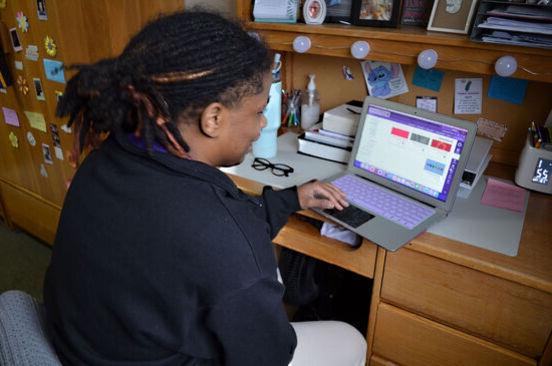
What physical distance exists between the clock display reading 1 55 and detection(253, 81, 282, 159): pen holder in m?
0.78

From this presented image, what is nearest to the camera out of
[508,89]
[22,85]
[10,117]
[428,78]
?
[508,89]

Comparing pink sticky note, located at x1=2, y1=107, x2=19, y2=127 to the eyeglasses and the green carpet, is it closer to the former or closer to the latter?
the green carpet

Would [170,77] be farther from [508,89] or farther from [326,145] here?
[508,89]

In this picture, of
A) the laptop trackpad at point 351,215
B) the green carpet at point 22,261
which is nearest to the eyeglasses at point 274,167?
the laptop trackpad at point 351,215

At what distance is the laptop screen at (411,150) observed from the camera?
3.65ft

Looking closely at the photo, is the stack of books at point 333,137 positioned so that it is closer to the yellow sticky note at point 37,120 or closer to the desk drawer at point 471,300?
the desk drawer at point 471,300

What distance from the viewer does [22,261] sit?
2180 mm

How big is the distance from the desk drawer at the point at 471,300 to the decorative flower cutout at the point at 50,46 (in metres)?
1.40

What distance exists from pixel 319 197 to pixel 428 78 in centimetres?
63

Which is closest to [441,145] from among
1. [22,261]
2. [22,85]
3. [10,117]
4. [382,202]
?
[382,202]

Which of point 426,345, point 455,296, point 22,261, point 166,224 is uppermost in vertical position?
point 166,224

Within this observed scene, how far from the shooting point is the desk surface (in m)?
0.90

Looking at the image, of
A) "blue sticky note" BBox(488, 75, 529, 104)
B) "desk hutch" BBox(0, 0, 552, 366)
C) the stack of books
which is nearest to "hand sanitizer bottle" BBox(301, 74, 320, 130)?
"desk hutch" BBox(0, 0, 552, 366)

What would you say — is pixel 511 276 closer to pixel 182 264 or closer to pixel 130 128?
pixel 182 264
